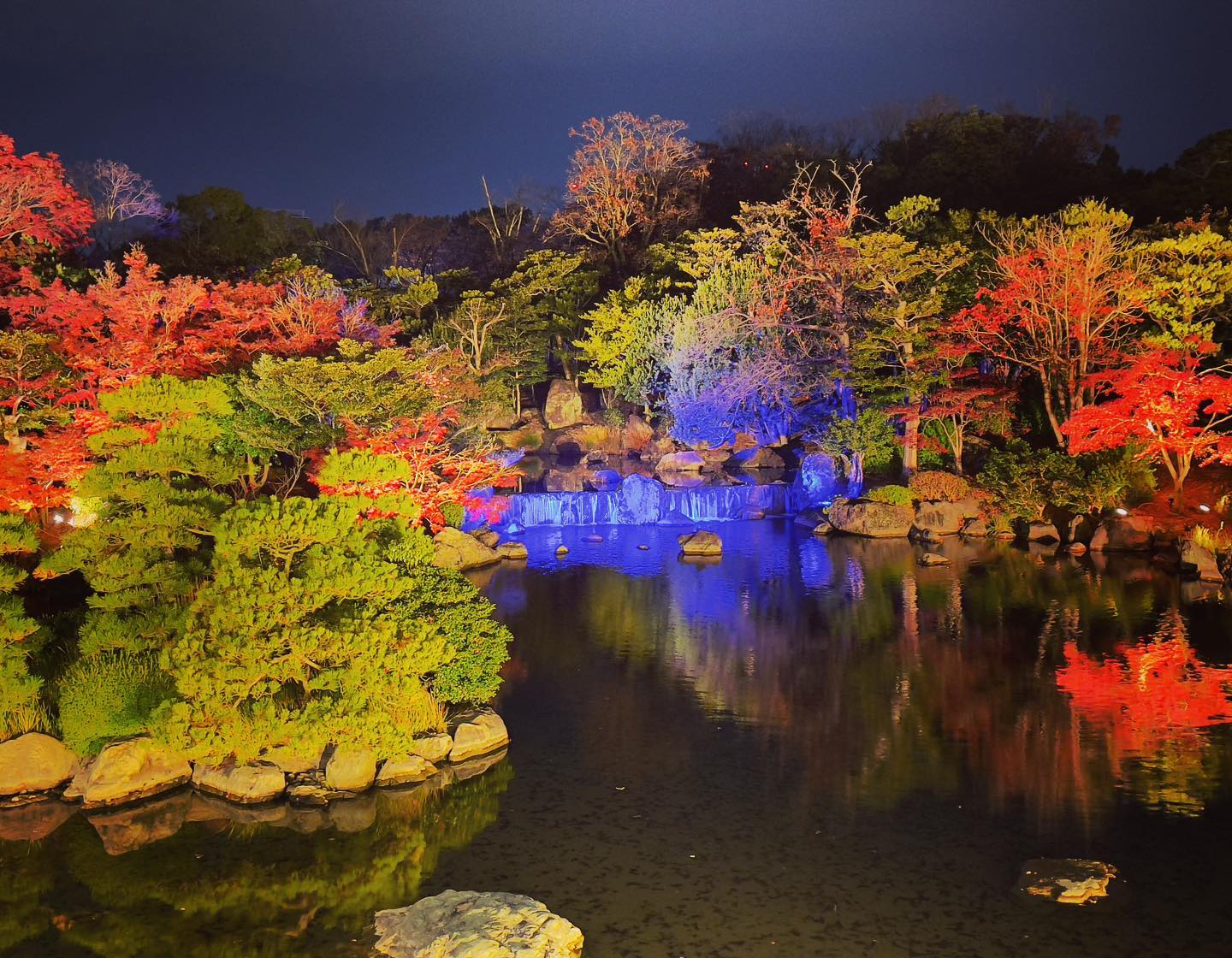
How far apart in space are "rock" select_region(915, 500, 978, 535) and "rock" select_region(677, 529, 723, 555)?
5297mm

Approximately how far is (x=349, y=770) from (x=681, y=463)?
66.0 ft

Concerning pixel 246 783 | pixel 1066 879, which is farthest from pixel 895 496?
pixel 246 783

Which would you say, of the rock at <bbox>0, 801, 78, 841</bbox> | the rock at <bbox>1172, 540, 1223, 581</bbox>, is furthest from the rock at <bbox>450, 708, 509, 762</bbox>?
the rock at <bbox>1172, 540, 1223, 581</bbox>

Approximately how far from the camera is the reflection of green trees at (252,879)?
252 inches

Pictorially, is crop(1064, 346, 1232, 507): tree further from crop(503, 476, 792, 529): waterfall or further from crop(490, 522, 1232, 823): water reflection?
crop(503, 476, 792, 529): waterfall

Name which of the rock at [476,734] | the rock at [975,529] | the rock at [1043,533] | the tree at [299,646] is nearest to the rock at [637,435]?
the rock at [975,529]

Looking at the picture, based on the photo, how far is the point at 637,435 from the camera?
100ft

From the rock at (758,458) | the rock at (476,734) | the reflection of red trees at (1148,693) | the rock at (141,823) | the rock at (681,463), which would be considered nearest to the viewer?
the rock at (141,823)

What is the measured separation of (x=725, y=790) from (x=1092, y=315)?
58.2 ft

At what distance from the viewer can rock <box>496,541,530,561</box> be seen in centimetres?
2098

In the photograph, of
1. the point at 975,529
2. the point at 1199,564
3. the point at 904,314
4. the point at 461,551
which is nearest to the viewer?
the point at 1199,564

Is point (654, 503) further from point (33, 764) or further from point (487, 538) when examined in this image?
point (33, 764)

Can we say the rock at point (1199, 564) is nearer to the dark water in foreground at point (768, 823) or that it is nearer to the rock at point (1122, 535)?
the rock at point (1122, 535)

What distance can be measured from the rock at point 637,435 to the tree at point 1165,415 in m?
13.0
